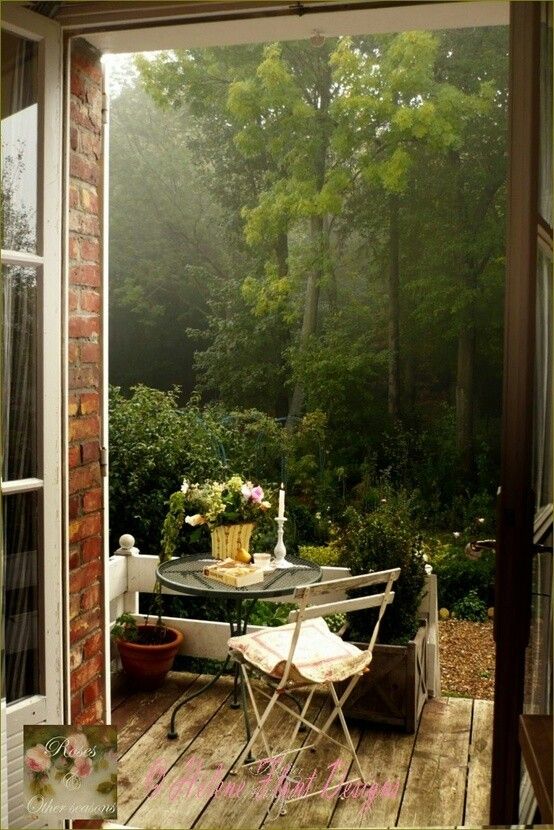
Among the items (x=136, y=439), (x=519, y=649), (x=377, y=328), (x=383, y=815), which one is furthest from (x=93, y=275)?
(x=377, y=328)

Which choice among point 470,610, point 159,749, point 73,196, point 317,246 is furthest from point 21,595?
point 317,246

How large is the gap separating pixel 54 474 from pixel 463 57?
6.90 meters

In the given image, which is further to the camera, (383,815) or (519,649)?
(383,815)

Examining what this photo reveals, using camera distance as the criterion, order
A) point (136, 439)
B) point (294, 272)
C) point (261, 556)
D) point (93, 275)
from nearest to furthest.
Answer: point (93, 275) → point (261, 556) → point (136, 439) → point (294, 272)

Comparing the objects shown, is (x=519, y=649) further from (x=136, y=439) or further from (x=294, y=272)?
(x=294, y=272)

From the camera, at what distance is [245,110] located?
830 centimetres

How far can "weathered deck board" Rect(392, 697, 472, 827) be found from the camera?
10.1 ft

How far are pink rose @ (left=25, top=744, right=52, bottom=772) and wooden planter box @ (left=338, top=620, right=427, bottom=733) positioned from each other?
171cm

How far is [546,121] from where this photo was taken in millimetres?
2193

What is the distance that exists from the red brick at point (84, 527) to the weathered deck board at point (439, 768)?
4.79ft

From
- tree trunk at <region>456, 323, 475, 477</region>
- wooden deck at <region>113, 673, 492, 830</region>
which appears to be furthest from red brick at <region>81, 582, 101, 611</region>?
tree trunk at <region>456, 323, 475, 477</region>

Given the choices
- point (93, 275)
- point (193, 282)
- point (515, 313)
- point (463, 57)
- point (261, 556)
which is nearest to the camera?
point (515, 313)

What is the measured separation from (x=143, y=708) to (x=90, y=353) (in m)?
1.94

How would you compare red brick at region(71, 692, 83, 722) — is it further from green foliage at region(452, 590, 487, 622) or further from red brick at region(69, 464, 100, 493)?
green foliage at region(452, 590, 487, 622)
